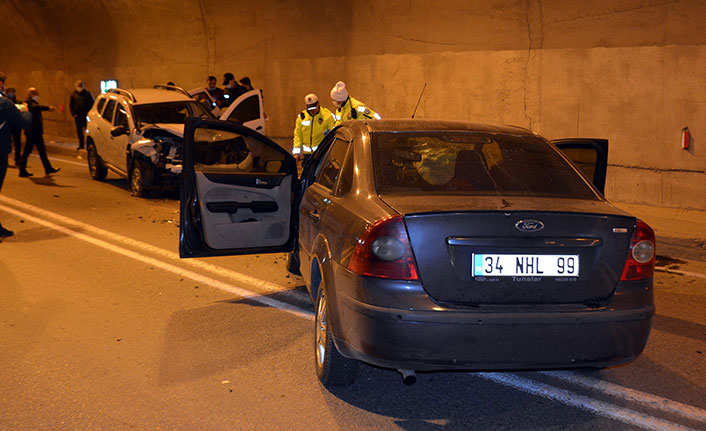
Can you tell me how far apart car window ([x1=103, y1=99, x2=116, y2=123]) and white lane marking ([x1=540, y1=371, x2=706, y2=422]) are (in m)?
11.6

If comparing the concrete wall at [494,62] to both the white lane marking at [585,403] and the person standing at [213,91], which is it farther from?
the white lane marking at [585,403]

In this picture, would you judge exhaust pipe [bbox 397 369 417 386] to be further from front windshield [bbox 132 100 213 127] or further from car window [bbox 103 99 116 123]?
car window [bbox 103 99 116 123]

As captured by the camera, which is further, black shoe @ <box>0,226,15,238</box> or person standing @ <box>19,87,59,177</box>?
person standing @ <box>19,87,59,177</box>

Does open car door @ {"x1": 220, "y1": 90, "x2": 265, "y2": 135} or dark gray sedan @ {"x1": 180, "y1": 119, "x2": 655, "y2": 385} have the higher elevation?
open car door @ {"x1": 220, "y1": 90, "x2": 265, "y2": 135}

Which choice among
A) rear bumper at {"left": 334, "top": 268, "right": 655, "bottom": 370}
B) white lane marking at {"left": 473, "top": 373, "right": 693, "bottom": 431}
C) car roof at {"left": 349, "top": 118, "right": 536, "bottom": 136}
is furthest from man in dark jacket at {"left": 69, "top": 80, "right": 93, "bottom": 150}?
rear bumper at {"left": 334, "top": 268, "right": 655, "bottom": 370}

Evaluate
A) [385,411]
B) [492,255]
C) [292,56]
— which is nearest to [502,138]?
[492,255]

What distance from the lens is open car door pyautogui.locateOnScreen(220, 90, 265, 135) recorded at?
13.6 meters

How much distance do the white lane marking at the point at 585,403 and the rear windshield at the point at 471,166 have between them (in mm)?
1132

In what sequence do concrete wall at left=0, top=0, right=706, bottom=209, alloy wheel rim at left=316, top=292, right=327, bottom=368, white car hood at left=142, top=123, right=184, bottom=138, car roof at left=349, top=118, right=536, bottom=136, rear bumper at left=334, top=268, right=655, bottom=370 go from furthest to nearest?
white car hood at left=142, top=123, right=184, bottom=138 → concrete wall at left=0, top=0, right=706, bottom=209 → car roof at left=349, top=118, right=536, bottom=136 → alloy wheel rim at left=316, top=292, right=327, bottom=368 → rear bumper at left=334, top=268, right=655, bottom=370

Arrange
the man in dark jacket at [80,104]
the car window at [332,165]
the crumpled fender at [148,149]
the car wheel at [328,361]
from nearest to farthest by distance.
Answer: the car wheel at [328,361] → the car window at [332,165] → the crumpled fender at [148,149] → the man in dark jacket at [80,104]

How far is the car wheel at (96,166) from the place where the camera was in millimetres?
15430

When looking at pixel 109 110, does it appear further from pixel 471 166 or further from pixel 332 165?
pixel 471 166

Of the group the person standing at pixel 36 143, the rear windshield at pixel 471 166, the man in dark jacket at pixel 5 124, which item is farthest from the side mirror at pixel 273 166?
the person standing at pixel 36 143

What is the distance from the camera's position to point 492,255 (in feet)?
12.9
